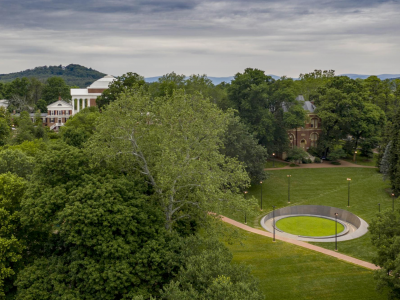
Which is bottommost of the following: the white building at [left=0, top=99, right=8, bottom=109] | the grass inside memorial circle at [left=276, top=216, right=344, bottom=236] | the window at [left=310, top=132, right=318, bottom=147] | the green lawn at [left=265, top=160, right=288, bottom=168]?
the grass inside memorial circle at [left=276, top=216, right=344, bottom=236]

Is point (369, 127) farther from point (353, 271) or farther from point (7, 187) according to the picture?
point (7, 187)

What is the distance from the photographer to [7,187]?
25750 mm

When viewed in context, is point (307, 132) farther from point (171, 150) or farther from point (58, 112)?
point (58, 112)

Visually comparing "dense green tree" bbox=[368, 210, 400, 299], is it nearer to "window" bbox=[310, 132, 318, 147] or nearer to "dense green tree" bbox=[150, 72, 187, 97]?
"dense green tree" bbox=[150, 72, 187, 97]

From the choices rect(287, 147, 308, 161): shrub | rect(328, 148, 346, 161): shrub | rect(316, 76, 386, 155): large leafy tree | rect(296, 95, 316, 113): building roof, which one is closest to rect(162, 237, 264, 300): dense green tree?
rect(287, 147, 308, 161): shrub

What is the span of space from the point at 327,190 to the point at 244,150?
46.5 ft

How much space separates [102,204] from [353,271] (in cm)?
2149

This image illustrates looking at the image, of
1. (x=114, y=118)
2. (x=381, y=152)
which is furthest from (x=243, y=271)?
(x=381, y=152)

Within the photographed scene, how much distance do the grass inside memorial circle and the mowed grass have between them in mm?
6152

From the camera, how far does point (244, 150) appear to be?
5169 centimetres

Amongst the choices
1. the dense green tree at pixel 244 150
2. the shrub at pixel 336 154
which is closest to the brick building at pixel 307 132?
the shrub at pixel 336 154

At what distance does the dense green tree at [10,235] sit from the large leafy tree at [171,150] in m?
6.13

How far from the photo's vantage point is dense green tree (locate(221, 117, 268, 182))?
167 feet

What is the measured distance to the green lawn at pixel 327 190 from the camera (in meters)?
47.6
